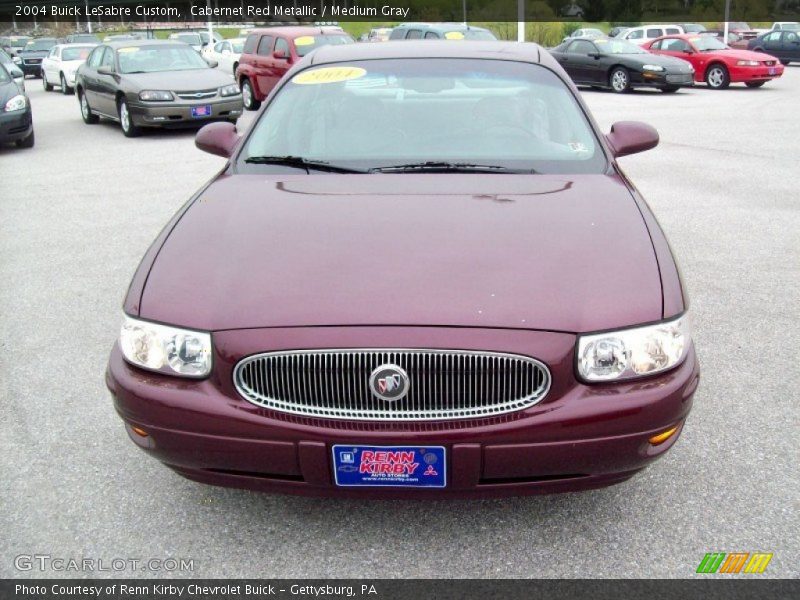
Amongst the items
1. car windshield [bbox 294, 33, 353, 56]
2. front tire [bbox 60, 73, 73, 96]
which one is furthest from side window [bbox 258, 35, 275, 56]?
front tire [bbox 60, 73, 73, 96]

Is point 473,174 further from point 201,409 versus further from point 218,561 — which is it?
point 218,561

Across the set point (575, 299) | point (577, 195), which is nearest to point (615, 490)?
point (575, 299)

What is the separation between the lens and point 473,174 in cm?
363

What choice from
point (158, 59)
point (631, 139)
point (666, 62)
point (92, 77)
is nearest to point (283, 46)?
point (158, 59)

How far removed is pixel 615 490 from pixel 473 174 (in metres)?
1.42

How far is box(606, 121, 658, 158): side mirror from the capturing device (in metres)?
4.25

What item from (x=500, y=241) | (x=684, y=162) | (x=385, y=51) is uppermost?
(x=385, y=51)

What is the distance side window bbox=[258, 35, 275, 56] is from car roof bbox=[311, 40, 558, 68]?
13780 mm

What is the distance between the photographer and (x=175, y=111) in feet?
44.5

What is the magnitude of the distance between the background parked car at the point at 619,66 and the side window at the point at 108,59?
1070 centimetres

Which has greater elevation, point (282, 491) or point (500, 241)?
point (500, 241)

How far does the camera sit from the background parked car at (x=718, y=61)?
842 inches

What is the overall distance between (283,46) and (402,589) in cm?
1620

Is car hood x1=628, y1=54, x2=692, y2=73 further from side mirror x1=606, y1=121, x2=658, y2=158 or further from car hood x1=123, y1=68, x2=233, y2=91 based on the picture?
side mirror x1=606, y1=121, x2=658, y2=158
